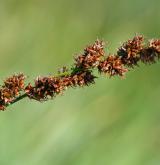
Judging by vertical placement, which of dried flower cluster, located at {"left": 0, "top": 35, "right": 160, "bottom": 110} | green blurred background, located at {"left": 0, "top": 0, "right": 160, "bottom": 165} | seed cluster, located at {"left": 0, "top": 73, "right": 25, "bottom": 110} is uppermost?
green blurred background, located at {"left": 0, "top": 0, "right": 160, "bottom": 165}

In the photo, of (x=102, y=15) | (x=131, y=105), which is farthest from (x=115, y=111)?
(x=102, y=15)

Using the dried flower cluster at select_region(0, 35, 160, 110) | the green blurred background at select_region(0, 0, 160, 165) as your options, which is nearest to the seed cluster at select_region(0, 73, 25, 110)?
the dried flower cluster at select_region(0, 35, 160, 110)

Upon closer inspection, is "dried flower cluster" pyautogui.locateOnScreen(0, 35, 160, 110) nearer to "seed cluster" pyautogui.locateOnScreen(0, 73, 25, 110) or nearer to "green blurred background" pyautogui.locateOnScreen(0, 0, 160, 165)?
"seed cluster" pyautogui.locateOnScreen(0, 73, 25, 110)

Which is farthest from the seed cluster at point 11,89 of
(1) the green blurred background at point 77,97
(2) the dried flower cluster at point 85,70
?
(1) the green blurred background at point 77,97

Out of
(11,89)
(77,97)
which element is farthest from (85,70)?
(77,97)

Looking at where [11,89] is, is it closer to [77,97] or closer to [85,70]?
[85,70]

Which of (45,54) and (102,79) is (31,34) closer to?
(45,54)

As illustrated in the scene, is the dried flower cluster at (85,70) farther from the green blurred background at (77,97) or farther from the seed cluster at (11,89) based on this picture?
the green blurred background at (77,97)
